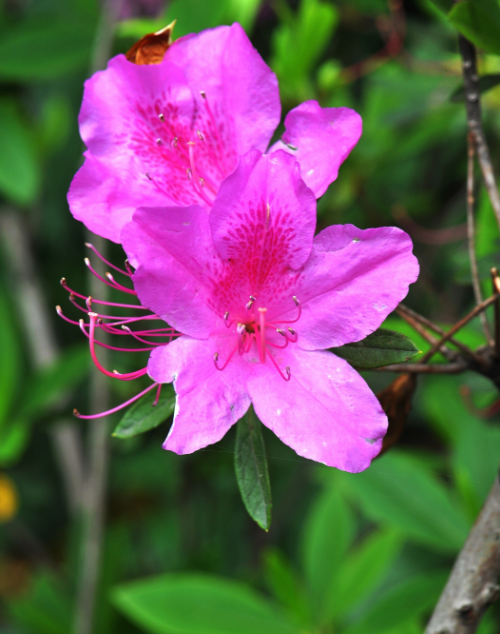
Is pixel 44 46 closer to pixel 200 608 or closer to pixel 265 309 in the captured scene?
pixel 265 309

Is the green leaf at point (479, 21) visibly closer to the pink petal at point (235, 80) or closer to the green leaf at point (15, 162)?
the pink petal at point (235, 80)

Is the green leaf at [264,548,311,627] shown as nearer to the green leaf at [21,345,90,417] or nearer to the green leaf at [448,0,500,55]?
the green leaf at [21,345,90,417]

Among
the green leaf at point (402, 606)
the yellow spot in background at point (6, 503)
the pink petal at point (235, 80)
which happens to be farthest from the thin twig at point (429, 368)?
the yellow spot in background at point (6, 503)

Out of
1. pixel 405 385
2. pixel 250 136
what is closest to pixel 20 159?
pixel 250 136

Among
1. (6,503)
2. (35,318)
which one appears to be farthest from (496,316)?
(6,503)

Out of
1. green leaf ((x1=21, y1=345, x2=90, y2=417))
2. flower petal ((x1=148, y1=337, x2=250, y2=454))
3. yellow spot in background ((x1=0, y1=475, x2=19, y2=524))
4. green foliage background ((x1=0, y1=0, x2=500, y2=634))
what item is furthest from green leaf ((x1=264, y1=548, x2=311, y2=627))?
yellow spot in background ((x1=0, y1=475, x2=19, y2=524))

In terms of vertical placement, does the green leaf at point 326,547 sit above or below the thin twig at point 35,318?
below
